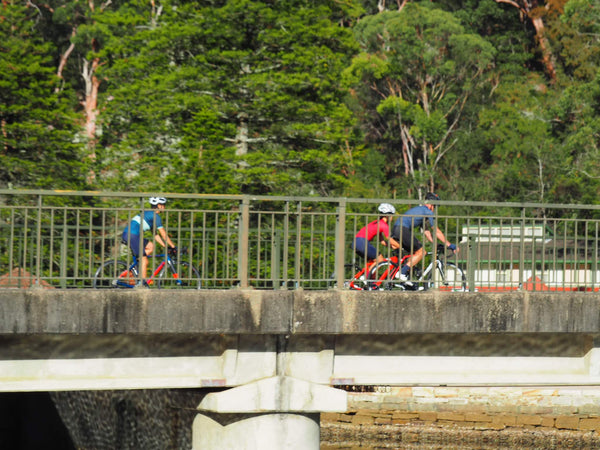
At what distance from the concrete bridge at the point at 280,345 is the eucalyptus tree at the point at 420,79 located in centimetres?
3371

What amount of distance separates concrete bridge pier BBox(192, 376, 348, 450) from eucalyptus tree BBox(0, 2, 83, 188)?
57.2 feet

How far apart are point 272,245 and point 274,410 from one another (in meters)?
1.73

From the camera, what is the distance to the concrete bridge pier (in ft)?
36.2

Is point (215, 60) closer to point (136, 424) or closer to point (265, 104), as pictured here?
point (265, 104)

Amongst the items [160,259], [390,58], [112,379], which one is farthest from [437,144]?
[112,379]

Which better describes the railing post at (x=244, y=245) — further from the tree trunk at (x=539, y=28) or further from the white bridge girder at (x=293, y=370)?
the tree trunk at (x=539, y=28)

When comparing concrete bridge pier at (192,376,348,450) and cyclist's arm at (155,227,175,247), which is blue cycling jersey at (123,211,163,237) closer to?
cyclist's arm at (155,227,175,247)

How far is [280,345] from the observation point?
36.6 ft

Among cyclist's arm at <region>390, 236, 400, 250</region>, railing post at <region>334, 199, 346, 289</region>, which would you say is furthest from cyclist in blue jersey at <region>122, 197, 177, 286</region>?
cyclist's arm at <region>390, 236, 400, 250</region>

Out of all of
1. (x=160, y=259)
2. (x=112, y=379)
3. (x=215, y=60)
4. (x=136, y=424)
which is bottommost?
(x=136, y=424)

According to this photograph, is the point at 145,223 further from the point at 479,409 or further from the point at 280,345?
the point at 479,409

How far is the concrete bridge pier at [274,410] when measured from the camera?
11.0 metres

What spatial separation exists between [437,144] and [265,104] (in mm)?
21588

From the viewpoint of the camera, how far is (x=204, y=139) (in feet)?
90.3
